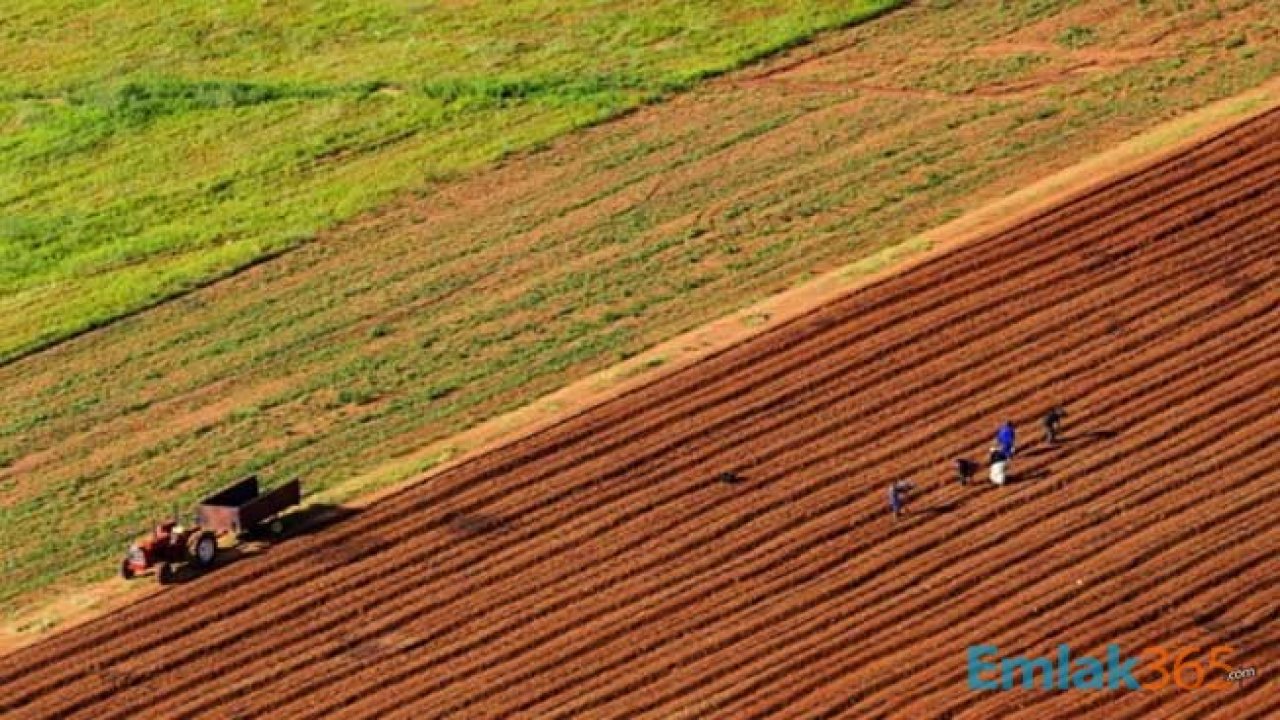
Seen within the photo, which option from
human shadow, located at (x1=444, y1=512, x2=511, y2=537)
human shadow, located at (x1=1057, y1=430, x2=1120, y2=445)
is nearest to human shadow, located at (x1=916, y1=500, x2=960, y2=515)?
human shadow, located at (x1=1057, y1=430, x2=1120, y2=445)

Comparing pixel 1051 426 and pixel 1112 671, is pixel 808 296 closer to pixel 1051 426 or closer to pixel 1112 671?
pixel 1051 426

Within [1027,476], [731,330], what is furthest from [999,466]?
[731,330]

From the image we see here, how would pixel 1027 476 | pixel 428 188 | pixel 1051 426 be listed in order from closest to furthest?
pixel 1027 476 → pixel 1051 426 → pixel 428 188

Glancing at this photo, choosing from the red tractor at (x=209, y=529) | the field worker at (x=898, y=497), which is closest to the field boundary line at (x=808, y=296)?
the red tractor at (x=209, y=529)

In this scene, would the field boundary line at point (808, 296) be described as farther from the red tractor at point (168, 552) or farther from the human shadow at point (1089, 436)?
the human shadow at point (1089, 436)

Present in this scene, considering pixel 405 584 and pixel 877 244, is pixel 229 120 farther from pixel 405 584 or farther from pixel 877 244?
pixel 405 584

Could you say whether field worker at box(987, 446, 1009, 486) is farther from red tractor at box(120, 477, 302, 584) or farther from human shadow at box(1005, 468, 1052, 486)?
red tractor at box(120, 477, 302, 584)

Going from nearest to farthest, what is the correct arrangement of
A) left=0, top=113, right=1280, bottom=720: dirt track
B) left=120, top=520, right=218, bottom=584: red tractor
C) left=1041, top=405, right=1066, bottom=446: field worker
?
left=0, top=113, right=1280, bottom=720: dirt track
left=120, top=520, right=218, bottom=584: red tractor
left=1041, top=405, right=1066, bottom=446: field worker
